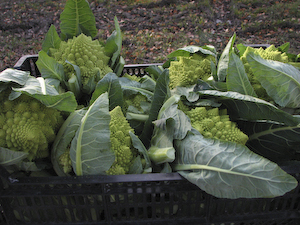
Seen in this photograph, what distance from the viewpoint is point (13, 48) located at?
3551 mm

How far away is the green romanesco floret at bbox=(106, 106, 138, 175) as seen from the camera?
→ 841mm

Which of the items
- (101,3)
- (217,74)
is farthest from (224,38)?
(217,74)

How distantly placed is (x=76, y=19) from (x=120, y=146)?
854mm

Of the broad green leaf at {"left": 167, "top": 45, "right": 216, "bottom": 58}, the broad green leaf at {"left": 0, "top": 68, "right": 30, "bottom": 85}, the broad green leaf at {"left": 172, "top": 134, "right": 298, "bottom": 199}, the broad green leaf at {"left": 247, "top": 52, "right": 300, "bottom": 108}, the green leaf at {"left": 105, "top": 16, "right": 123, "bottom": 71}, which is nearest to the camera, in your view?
the broad green leaf at {"left": 172, "top": 134, "right": 298, "bottom": 199}

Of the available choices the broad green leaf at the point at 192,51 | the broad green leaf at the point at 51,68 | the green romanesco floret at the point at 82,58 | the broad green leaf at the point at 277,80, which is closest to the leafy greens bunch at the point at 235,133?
the broad green leaf at the point at 277,80

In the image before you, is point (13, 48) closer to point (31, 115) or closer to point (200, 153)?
point (31, 115)

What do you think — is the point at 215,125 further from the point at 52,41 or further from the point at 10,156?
the point at 52,41

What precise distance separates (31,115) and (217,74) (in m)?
0.80

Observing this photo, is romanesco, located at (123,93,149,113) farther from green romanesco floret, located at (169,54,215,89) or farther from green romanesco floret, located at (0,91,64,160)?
green romanesco floret, located at (0,91,64,160)

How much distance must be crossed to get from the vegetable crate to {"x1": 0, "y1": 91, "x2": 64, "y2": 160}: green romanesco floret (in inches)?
4.0

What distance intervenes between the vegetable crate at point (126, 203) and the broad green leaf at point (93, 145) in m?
0.04

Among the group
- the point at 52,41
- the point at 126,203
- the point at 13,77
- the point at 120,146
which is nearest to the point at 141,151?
Answer: the point at 120,146

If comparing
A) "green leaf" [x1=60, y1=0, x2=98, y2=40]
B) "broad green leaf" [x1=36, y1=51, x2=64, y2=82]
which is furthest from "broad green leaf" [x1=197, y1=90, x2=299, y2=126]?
"green leaf" [x1=60, y1=0, x2=98, y2=40]

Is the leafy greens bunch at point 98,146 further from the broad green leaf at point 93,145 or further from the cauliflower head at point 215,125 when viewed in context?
the cauliflower head at point 215,125
